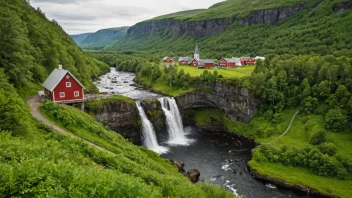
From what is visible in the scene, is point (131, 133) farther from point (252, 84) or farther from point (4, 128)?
point (4, 128)

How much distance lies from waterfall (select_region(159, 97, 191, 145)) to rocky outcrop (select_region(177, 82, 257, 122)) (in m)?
4.86

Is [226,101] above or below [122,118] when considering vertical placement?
above

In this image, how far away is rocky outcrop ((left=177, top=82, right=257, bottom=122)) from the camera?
80.1m

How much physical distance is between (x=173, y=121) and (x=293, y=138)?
102 ft

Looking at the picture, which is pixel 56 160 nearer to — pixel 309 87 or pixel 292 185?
pixel 292 185

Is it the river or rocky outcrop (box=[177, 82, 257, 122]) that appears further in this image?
rocky outcrop (box=[177, 82, 257, 122])

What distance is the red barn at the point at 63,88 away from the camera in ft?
161

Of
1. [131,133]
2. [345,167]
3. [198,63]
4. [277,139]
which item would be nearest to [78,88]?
[131,133]

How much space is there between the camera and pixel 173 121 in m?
76.1

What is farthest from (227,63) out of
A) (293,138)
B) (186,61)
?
(293,138)

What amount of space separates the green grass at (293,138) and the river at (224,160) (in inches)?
119

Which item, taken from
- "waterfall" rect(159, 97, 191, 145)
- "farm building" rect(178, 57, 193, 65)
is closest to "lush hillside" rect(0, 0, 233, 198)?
"waterfall" rect(159, 97, 191, 145)

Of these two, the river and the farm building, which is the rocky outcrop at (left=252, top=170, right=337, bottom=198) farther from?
the farm building

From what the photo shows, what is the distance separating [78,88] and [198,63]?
8648cm
